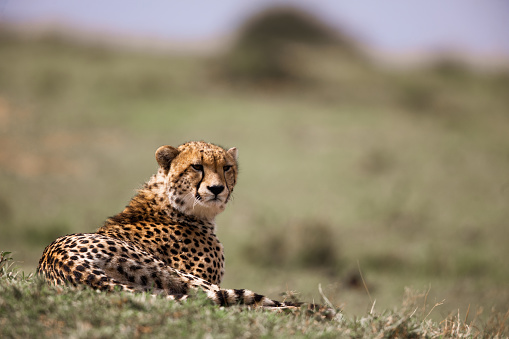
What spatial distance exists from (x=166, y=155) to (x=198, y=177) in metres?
0.28

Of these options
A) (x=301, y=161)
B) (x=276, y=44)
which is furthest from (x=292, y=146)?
(x=276, y=44)

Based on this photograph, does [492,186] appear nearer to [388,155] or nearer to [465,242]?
[388,155]

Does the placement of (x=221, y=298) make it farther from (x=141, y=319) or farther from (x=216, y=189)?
(x=216, y=189)

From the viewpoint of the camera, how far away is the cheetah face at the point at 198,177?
4047 mm

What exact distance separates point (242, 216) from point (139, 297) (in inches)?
358

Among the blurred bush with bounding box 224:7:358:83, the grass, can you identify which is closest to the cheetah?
the grass

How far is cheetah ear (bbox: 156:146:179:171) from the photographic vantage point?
4.15m

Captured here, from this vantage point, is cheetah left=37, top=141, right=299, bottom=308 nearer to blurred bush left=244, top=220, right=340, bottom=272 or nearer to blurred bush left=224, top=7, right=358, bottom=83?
blurred bush left=244, top=220, right=340, bottom=272

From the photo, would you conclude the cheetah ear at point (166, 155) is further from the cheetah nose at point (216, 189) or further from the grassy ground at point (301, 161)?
the grassy ground at point (301, 161)

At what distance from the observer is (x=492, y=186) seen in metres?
14.7

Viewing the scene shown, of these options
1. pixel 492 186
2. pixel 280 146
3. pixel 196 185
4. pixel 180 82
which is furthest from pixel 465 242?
pixel 180 82

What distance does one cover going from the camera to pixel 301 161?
1578 cm

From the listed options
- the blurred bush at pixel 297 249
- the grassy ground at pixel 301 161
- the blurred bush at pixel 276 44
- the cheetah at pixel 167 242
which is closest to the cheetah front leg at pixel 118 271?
the cheetah at pixel 167 242

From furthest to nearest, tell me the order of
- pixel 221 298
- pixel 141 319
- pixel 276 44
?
pixel 276 44
pixel 221 298
pixel 141 319
